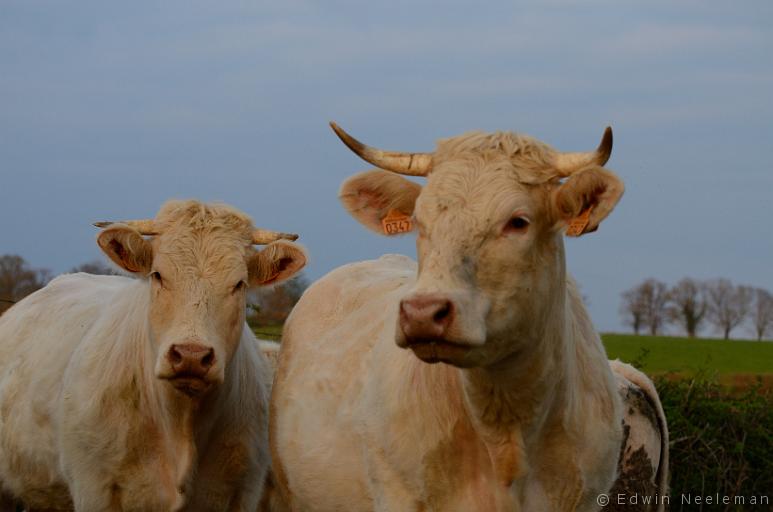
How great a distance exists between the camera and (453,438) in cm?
556

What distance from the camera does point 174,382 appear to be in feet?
22.5

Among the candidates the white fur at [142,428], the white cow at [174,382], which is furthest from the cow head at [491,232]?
the white fur at [142,428]

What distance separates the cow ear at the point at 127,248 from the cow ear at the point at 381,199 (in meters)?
2.06

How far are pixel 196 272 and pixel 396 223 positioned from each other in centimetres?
185

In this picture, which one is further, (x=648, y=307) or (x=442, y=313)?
(x=648, y=307)

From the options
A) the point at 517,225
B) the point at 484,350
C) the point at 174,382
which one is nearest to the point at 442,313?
the point at 484,350

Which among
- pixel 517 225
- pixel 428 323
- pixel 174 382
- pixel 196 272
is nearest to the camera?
pixel 428 323

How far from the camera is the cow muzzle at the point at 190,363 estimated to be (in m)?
6.69

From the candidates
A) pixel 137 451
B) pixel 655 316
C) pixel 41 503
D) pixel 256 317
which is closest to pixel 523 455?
pixel 137 451

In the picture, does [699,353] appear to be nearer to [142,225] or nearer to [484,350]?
[142,225]

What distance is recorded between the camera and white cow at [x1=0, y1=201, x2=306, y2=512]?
7.18m

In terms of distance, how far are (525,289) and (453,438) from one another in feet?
2.84

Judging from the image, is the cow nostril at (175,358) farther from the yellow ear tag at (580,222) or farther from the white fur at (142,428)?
the yellow ear tag at (580,222)

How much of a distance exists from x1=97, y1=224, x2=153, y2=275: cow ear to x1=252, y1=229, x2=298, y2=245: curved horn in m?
0.67
